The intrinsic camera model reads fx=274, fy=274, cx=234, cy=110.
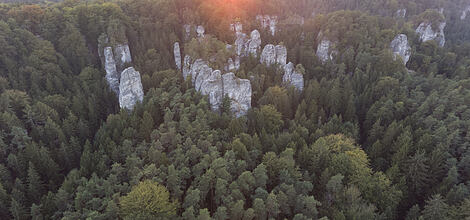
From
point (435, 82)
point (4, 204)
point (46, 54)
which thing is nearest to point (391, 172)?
point (435, 82)

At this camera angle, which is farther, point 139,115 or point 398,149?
point 139,115

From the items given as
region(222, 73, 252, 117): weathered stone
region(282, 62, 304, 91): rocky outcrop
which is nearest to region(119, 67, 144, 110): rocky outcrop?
region(222, 73, 252, 117): weathered stone

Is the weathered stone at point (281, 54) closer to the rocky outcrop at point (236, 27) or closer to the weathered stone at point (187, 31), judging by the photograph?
the rocky outcrop at point (236, 27)

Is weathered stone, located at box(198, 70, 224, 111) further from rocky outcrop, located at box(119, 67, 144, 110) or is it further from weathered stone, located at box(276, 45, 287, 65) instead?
weathered stone, located at box(276, 45, 287, 65)

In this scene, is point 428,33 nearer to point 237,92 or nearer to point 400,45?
point 400,45

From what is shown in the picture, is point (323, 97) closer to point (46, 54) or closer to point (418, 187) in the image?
point (418, 187)

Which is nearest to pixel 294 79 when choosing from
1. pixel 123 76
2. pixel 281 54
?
pixel 281 54
